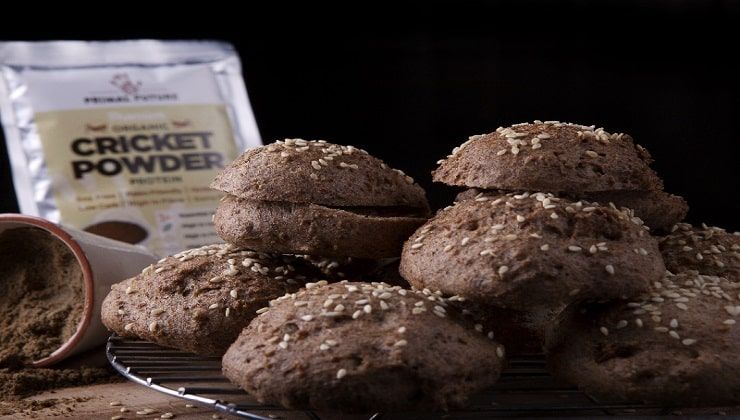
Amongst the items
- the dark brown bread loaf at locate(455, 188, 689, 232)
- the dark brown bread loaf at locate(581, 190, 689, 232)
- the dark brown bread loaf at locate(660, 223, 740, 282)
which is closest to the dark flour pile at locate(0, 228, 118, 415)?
the dark brown bread loaf at locate(455, 188, 689, 232)

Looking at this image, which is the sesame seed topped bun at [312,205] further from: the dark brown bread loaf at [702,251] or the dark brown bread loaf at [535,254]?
the dark brown bread loaf at [702,251]

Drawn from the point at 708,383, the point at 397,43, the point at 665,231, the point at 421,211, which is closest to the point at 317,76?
the point at 397,43

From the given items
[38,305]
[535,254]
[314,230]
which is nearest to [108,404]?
[38,305]

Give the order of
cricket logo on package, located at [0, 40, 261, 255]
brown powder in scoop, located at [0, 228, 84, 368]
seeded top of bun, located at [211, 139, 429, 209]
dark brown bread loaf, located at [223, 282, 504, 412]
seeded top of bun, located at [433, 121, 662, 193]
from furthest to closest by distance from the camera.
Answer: cricket logo on package, located at [0, 40, 261, 255] < brown powder in scoop, located at [0, 228, 84, 368] < seeded top of bun, located at [211, 139, 429, 209] < seeded top of bun, located at [433, 121, 662, 193] < dark brown bread loaf, located at [223, 282, 504, 412]

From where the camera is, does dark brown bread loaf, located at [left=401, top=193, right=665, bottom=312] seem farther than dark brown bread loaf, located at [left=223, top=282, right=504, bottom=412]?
Yes

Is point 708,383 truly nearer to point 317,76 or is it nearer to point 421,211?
point 421,211

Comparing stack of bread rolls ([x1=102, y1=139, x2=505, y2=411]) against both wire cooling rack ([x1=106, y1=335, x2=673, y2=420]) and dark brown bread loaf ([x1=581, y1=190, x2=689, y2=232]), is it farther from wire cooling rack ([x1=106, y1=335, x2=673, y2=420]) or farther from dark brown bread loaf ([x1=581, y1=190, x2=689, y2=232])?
dark brown bread loaf ([x1=581, y1=190, x2=689, y2=232])
